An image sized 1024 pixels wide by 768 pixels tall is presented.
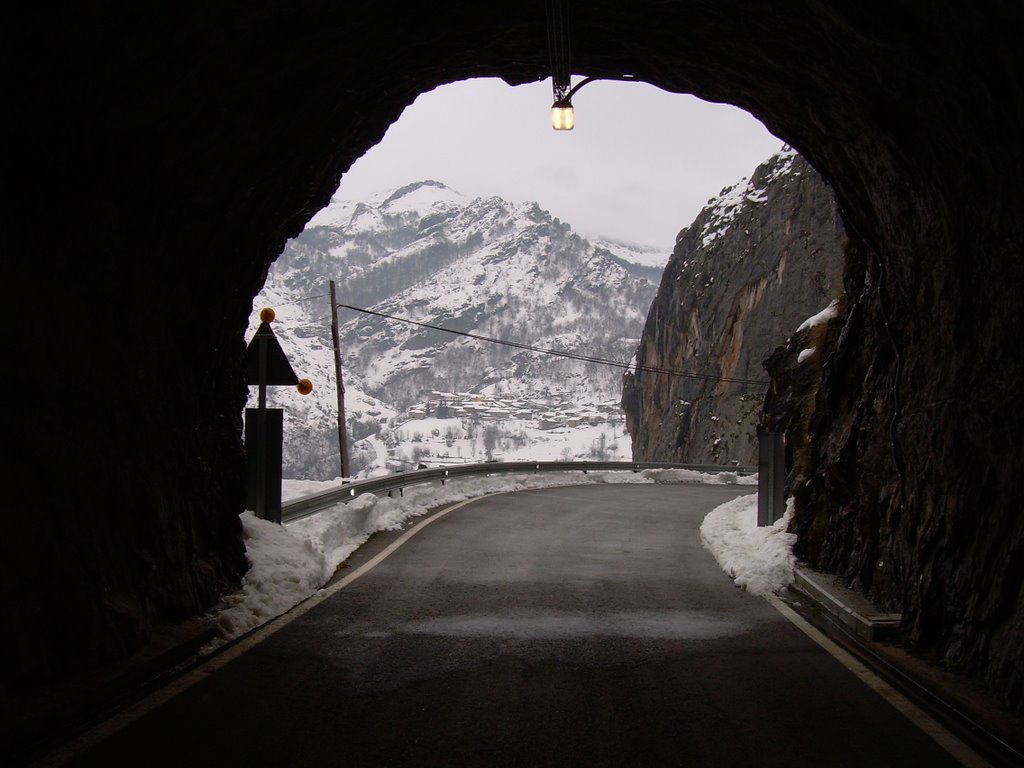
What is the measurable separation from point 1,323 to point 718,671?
17.3 feet

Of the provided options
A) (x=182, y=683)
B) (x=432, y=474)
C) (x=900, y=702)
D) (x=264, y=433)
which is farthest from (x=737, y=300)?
(x=182, y=683)

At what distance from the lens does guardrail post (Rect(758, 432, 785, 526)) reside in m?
14.4

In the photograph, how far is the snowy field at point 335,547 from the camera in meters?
8.67

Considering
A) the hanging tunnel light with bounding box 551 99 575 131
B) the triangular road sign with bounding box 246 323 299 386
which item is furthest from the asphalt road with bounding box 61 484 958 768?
the hanging tunnel light with bounding box 551 99 575 131

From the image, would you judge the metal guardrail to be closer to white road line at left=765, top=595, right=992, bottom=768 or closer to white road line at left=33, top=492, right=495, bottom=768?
white road line at left=33, top=492, right=495, bottom=768

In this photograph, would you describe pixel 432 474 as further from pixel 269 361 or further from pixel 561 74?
pixel 561 74

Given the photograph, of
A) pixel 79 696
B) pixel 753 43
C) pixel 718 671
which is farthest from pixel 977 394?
pixel 79 696

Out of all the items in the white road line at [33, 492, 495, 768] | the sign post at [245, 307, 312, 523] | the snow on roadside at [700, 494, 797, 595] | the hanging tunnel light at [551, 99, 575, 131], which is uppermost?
the hanging tunnel light at [551, 99, 575, 131]

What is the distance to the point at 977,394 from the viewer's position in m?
6.52

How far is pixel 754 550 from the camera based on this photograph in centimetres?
1267

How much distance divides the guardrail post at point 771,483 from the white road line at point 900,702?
5792 mm

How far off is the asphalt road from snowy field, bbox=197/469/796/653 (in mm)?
422

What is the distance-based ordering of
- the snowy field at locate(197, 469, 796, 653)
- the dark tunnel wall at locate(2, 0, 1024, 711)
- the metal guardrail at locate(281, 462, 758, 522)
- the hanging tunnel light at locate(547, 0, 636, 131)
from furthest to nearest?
1. the metal guardrail at locate(281, 462, 758, 522)
2. the snowy field at locate(197, 469, 796, 653)
3. the hanging tunnel light at locate(547, 0, 636, 131)
4. the dark tunnel wall at locate(2, 0, 1024, 711)

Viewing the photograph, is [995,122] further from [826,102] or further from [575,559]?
[575,559]
